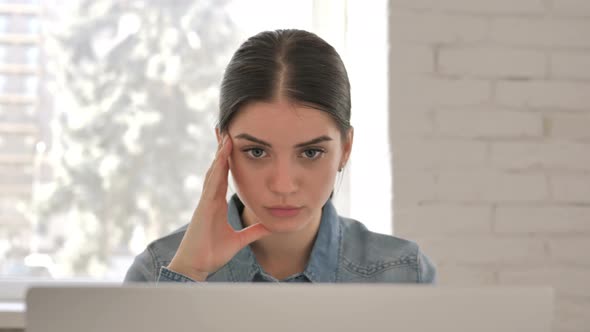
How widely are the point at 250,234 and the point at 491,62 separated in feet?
3.54

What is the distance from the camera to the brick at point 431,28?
7.06 feet

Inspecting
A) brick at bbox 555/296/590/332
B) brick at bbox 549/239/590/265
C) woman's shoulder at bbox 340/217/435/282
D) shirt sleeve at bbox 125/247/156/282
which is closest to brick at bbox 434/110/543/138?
brick at bbox 549/239/590/265

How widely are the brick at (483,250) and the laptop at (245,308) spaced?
1442 mm

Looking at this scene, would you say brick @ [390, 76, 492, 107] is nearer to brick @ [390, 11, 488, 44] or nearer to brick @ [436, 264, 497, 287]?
brick @ [390, 11, 488, 44]

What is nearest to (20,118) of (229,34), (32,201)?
(32,201)

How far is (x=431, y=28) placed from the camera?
216cm

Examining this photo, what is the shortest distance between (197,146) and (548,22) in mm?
1181

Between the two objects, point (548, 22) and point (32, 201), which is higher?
point (548, 22)

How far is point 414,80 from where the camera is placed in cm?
215

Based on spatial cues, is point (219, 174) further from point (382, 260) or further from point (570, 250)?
point (570, 250)

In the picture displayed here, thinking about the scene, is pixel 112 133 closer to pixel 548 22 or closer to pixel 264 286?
pixel 548 22

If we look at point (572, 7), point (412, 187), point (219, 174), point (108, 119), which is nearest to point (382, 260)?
point (219, 174)

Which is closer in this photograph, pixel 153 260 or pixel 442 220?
pixel 153 260

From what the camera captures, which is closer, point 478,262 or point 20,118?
point 478,262
